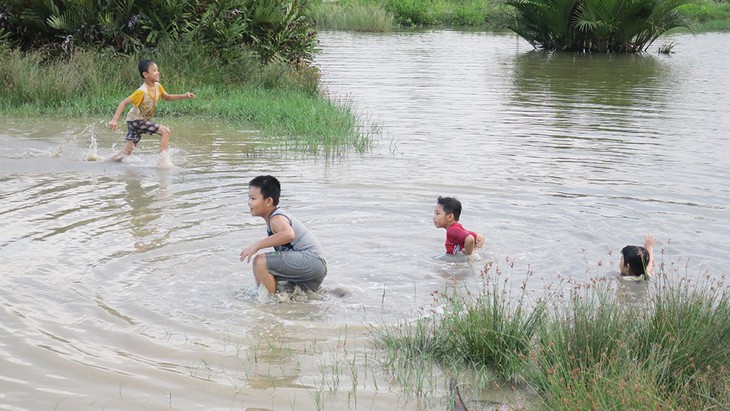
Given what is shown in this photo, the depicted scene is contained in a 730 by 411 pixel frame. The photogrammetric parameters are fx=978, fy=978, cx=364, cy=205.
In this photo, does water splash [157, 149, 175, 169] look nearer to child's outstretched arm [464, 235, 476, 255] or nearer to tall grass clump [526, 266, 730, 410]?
child's outstretched arm [464, 235, 476, 255]

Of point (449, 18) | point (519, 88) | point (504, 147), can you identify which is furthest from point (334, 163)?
point (449, 18)

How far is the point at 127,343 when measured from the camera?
6328 millimetres

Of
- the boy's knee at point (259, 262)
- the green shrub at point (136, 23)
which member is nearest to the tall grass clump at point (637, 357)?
the boy's knee at point (259, 262)

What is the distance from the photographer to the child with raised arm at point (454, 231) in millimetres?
8734

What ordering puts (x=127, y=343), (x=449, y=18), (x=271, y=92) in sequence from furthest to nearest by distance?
(x=449, y=18) → (x=271, y=92) → (x=127, y=343)

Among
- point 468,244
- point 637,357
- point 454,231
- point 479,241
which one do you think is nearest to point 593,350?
point 637,357

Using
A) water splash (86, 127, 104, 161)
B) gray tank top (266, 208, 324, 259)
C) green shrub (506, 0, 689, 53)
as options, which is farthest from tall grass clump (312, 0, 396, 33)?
gray tank top (266, 208, 324, 259)

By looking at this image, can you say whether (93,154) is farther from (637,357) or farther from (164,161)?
(637,357)

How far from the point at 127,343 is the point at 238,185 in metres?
5.03

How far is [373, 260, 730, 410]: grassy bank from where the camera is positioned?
15.8 feet

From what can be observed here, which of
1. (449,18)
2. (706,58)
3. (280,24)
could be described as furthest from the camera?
(449,18)

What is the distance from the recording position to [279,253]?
7.62 m

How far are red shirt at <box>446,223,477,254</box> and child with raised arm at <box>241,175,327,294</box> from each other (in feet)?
5.23

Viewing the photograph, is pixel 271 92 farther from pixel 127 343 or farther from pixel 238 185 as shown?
pixel 127 343
